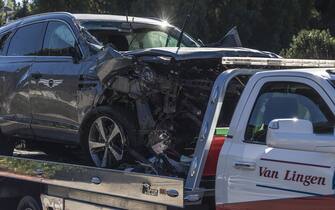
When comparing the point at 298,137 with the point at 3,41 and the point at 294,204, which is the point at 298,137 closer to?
the point at 294,204

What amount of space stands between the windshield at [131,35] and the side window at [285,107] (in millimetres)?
2897

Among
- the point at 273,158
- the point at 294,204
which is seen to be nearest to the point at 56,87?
the point at 273,158

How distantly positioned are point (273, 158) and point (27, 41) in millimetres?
4480

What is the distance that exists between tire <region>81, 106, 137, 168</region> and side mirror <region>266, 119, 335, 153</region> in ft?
6.55

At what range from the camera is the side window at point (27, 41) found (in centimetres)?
745

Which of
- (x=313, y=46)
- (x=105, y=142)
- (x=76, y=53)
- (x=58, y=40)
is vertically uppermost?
(x=313, y=46)

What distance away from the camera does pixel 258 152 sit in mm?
4207

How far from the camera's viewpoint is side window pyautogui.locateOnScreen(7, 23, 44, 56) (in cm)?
745

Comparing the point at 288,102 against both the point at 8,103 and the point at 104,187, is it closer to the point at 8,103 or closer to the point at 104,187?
the point at 104,187

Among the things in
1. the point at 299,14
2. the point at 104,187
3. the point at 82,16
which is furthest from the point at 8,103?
the point at 299,14

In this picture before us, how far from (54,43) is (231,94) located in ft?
9.56

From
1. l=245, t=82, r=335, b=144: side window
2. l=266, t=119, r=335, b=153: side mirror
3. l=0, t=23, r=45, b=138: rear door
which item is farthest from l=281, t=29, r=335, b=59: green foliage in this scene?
l=266, t=119, r=335, b=153: side mirror

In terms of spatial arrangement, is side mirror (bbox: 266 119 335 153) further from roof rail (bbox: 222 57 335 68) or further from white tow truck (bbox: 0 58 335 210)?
roof rail (bbox: 222 57 335 68)

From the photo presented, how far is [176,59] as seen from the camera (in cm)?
523
